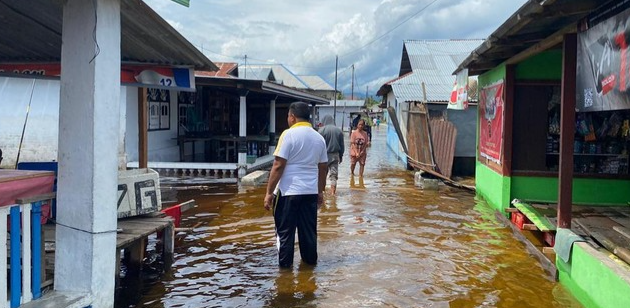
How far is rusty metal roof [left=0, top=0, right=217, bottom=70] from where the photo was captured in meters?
4.27

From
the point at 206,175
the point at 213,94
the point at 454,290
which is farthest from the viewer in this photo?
the point at 213,94

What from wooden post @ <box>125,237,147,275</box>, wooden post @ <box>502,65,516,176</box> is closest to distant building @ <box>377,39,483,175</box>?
wooden post @ <box>502,65,516,176</box>

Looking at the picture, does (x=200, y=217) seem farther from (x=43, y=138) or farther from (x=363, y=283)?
(x=43, y=138)

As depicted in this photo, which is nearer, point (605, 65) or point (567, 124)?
point (605, 65)

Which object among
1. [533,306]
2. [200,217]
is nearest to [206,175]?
[200,217]

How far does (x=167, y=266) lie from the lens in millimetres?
5789

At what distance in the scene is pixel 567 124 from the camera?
5.54 metres

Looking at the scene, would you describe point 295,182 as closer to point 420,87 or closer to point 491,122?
point 491,122

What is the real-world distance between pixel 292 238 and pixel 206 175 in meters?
9.82

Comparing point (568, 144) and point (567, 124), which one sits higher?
point (567, 124)

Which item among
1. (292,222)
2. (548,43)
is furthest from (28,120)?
(548,43)

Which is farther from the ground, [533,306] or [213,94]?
[213,94]

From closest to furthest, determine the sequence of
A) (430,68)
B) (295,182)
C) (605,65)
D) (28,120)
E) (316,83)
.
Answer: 1. (605,65)
2. (295,182)
3. (28,120)
4. (430,68)
5. (316,83)

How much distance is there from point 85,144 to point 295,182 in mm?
2411
